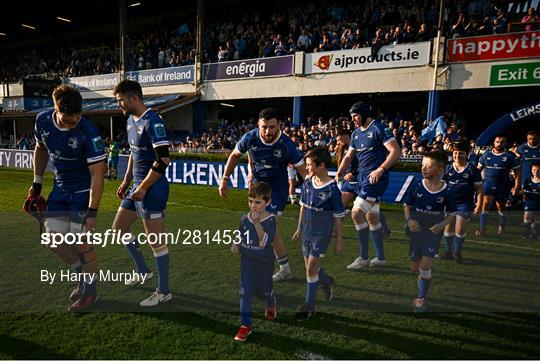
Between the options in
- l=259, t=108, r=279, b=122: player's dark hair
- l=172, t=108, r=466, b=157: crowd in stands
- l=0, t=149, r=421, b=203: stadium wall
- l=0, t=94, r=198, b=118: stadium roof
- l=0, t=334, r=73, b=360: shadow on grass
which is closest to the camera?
l=0, t=334, r=73, b=360: shadow on grass

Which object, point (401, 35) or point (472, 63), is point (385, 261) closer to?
point (472, 63)

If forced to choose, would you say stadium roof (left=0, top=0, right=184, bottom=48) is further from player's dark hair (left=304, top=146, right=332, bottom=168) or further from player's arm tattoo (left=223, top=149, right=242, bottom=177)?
player's dark hair (left=304, top=146, right=332, bottom=168)

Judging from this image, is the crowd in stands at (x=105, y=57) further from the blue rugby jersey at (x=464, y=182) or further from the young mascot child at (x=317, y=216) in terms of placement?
the young mascot child at (x=317, y=216)

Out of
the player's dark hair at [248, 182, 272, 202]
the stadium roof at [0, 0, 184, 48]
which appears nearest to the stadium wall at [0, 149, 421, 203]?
the player's dark hair at [248, 182, 272, 202]

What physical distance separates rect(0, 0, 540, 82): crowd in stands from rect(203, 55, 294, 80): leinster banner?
2.21ft

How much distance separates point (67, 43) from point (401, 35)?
3115cm

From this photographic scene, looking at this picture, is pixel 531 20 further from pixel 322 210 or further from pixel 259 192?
pixel 259 192

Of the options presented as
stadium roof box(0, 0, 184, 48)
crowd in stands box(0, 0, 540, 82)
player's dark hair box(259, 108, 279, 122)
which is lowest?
player's dark hair box(259, 108, 279, 122)

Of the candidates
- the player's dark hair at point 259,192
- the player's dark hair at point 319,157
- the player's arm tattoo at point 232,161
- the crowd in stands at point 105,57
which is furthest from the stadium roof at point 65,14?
the player's dark hair at point 259,192

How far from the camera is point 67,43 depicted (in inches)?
1398

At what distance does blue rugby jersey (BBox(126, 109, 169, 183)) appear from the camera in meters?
4.10

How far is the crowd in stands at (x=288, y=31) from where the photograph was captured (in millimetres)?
15633

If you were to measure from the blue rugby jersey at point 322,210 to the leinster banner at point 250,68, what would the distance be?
15.8m

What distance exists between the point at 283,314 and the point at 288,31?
20576 millimetres
